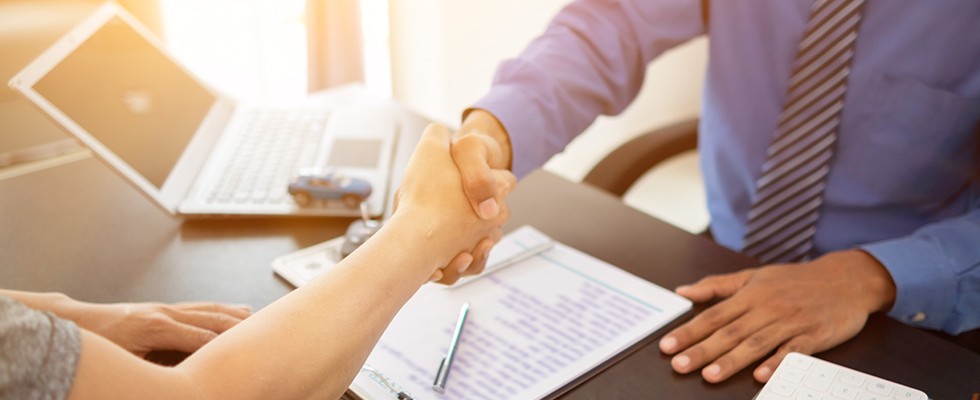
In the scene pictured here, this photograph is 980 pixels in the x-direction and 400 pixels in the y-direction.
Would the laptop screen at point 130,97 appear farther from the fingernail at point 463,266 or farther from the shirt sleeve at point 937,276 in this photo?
the shirt sleeve at point 937,276

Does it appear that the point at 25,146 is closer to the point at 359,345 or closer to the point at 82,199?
the point at 82,199

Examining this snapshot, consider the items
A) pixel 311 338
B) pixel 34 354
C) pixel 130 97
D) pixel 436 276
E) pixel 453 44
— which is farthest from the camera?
pixel 453 44

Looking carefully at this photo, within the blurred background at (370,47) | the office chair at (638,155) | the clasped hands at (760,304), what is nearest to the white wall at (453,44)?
the blurred background at (370,47)

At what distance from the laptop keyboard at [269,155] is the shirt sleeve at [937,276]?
2.62ft

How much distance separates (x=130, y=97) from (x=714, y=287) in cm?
87

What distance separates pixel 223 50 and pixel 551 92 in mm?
1639

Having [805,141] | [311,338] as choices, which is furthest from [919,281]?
[311,338]

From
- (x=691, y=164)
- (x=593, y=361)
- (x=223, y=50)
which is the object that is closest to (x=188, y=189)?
(x=593, y=361)

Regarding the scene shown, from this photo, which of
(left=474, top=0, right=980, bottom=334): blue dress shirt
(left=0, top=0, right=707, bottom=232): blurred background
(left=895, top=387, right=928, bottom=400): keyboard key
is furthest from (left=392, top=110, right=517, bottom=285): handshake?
(left=0, top=0, right=707, bottom=232): blurred background

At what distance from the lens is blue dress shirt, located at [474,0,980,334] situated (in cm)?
96

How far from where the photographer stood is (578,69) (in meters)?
1.17

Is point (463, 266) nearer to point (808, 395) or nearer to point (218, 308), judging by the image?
point (218, 308)

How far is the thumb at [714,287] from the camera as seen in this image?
0.87 m

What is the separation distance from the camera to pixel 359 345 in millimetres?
663
